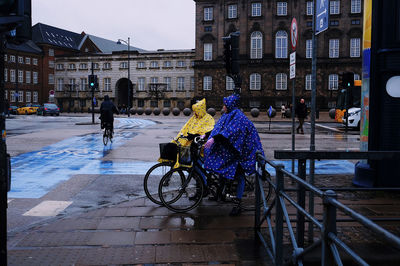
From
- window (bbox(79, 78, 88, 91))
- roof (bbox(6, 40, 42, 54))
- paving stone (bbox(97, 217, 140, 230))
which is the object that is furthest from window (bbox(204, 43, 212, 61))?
paving stone (bbox(97, 217, 140, 230))

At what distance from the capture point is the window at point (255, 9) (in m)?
54.5

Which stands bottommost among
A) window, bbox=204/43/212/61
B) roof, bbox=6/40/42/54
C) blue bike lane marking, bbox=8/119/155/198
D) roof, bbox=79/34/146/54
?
blue bike lane marking, bbox=8/119/155/198

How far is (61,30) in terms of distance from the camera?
85750 mm

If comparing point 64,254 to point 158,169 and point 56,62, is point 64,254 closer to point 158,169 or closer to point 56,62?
point 158,169

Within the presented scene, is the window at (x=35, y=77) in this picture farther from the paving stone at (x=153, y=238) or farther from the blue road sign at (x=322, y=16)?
the blue road sign at (x=322, y=16)

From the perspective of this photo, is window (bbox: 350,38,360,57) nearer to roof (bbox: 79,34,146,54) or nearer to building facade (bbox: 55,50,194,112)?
building facade (bbox: 55,50,194,112)

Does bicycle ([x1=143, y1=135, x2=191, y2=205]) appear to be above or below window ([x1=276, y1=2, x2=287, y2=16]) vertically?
below

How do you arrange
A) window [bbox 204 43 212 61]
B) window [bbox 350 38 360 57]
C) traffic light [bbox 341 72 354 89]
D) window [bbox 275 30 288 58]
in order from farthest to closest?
window [bbox 204 43 212 61]
window [bbox 275 30 288 58]
window [bbox 350 38 360 57]
traffic light [bbox 341 72 354 89]

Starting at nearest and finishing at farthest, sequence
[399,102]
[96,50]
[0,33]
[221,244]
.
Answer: [0,33] < [221,244] < [399,102] < [96,50]

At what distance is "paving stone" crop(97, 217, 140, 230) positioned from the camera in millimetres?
5207

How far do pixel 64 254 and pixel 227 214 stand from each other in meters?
2.38

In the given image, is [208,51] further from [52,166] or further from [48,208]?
[48,208]

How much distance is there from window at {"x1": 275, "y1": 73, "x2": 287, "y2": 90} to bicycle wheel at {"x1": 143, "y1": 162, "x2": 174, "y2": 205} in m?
50.4

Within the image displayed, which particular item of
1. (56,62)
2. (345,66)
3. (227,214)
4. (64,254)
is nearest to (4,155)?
(64,254)
